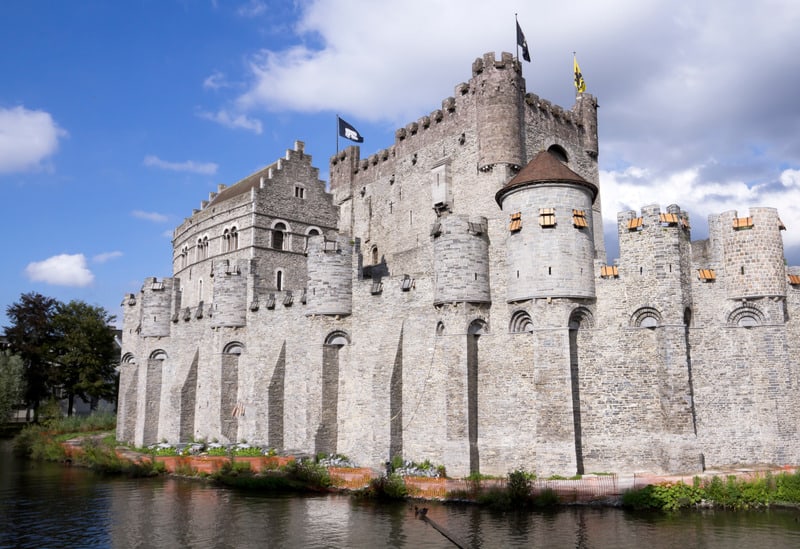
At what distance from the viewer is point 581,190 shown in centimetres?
2391

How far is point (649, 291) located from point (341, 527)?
12548mm

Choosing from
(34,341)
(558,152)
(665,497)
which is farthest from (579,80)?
(34,341)

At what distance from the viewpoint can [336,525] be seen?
749 inches

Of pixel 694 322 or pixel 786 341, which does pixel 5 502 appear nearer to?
pixel 694 322

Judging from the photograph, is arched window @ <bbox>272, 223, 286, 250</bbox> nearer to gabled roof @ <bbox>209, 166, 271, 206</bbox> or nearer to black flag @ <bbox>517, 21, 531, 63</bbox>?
gabled roof @ <bbox>209, 166, 271, 206</bbox>

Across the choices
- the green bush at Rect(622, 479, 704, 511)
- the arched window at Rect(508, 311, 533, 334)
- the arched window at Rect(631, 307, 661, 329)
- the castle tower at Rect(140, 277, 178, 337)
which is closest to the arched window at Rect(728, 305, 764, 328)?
the arched window at Rect(631, 307, 661, 329)

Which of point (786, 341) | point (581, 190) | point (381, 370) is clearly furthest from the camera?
point (381, 370)

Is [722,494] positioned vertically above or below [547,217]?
below

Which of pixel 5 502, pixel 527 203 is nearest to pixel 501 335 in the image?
pixel 527 203

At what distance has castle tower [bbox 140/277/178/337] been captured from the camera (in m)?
38.8

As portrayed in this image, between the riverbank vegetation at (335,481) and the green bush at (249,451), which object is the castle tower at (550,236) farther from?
the green bush at (249,451)

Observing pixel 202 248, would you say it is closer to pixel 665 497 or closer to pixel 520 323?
pixel 520 323

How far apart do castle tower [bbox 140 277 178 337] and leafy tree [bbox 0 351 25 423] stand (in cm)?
1490

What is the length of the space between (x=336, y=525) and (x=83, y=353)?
126 feet
